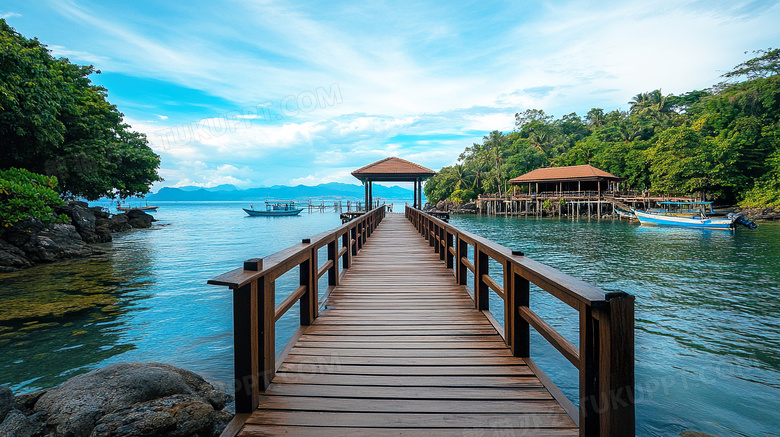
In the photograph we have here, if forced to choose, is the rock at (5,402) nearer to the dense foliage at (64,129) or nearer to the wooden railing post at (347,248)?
the wooden railing post at (347,248)

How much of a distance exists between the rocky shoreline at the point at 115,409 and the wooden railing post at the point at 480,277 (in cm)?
272

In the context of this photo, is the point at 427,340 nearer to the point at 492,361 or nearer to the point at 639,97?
the point at 492,361

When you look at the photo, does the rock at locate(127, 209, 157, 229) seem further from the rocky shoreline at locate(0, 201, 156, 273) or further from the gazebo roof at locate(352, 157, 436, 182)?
the gazebo roof at locate(352, 157, 436, 182)

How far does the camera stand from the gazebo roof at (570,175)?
127 ft

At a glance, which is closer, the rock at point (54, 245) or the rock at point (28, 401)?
the rock at point (28, 401)

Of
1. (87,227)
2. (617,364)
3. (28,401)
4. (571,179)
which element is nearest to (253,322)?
(617,364)

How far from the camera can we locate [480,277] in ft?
13.5

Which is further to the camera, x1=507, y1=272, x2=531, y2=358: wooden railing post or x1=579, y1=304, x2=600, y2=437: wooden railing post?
x1=507, y1=272, x2=531, y2=358: wooden railing post

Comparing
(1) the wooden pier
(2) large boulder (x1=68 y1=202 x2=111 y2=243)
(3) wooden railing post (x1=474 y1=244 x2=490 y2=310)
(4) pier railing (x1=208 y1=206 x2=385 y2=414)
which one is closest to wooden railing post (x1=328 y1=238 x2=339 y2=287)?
(1) the wooden pier

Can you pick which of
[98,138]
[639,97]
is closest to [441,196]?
[639,97]

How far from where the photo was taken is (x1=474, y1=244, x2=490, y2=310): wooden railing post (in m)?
3.99

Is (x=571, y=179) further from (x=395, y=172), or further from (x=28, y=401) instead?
A: (x=28, y=401)

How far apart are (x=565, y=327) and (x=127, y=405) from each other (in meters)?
6.94

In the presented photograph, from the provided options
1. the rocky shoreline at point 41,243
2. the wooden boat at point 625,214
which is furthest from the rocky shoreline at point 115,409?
the wooden boat at point 625,214
